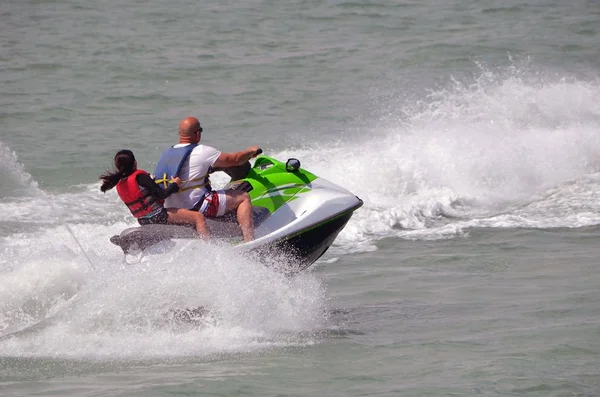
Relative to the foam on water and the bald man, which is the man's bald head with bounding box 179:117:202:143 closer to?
the bald man

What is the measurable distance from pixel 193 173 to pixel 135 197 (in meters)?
0.49

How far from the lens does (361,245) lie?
10367mm

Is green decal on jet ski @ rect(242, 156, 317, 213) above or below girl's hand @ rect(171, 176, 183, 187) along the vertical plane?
below

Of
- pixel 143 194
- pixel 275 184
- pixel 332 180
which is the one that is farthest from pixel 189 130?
pixel 332 180

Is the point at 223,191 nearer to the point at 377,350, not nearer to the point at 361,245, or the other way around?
the point at 377,350

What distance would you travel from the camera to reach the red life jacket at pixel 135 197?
23.6 feet

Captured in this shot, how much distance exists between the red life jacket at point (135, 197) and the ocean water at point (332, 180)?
416mm

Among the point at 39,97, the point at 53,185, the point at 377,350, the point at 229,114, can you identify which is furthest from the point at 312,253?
the point at 39,97

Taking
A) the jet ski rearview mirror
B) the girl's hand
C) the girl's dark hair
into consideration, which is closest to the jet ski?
the jet ski rearview mirror

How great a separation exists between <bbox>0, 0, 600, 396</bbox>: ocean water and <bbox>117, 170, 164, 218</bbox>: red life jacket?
416mm

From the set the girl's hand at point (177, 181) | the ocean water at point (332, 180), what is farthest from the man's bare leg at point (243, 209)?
the girl's hand at point (177, 181)

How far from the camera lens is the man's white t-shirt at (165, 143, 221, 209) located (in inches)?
295

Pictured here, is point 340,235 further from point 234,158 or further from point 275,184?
point 234,158

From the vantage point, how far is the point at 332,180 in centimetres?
1315
